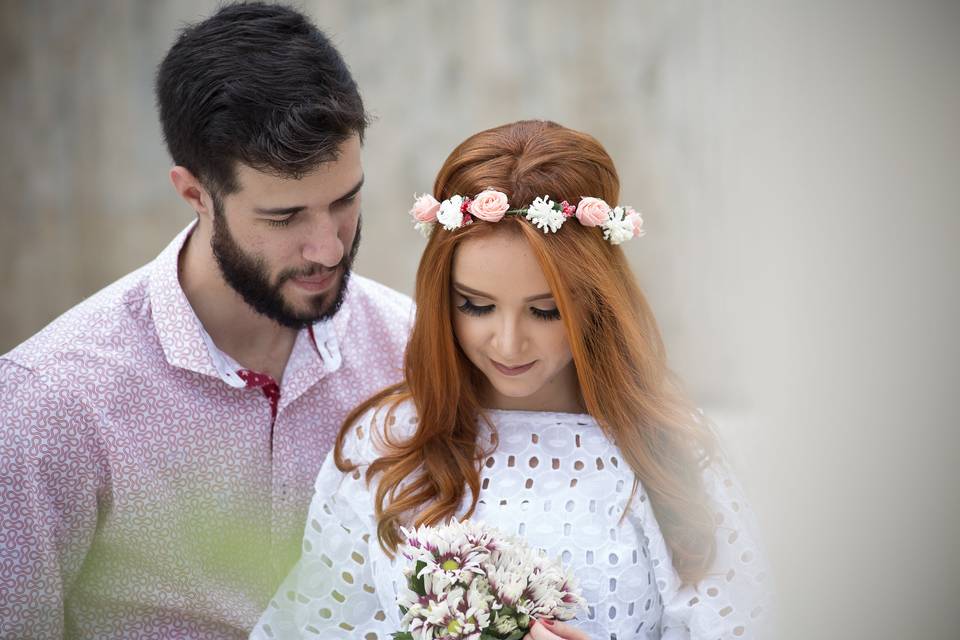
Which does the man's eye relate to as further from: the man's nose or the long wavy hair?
the man's nose

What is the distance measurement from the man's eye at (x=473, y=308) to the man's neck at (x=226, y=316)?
3.07 ft

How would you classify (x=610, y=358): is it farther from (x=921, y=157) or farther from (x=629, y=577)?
(x=921, y=157)

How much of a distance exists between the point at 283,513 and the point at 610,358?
3.98 ft

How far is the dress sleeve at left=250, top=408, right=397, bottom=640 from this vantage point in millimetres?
2633

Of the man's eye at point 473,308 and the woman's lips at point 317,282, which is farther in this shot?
the woman's lips at point 317,282

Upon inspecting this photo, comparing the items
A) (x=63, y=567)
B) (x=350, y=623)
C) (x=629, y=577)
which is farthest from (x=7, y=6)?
(x=629, y=577)

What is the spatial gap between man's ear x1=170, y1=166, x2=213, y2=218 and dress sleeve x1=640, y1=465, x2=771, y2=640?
5.39 ft

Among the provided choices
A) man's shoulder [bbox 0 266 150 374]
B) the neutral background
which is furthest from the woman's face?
the neutral background

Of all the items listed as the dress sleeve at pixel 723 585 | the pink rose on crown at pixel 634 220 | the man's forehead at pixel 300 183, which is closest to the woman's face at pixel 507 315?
the pink rose on crown at pixel 634 220

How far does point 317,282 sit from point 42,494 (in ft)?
3.27

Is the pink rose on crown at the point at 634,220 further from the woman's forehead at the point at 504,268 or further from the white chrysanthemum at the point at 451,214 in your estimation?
the white chrysanthemum at the point at 451,214

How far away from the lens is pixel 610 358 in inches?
96.7

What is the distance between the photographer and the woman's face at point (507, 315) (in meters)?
2.28

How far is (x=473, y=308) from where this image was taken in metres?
2.42
